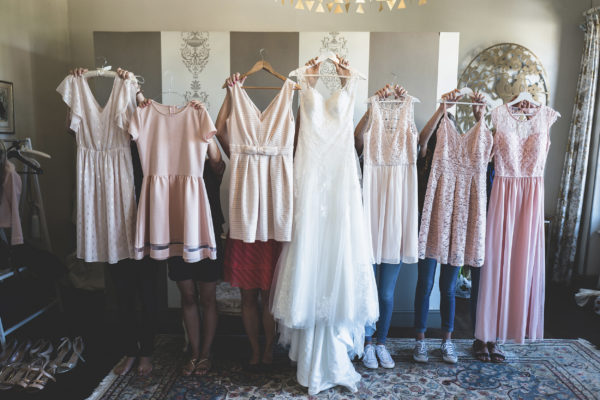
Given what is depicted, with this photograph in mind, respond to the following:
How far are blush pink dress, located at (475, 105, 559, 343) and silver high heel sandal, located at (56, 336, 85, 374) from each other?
8.65 feet

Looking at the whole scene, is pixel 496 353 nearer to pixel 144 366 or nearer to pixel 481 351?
pixel 481 351

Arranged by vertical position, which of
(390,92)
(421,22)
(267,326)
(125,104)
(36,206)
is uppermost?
(421,22)

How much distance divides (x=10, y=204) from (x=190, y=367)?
5.16ft

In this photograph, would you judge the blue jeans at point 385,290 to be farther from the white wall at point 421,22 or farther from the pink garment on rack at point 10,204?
the pink garment on rack at point 10,204

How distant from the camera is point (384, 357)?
2420 millimetres

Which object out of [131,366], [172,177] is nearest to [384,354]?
[131,366]

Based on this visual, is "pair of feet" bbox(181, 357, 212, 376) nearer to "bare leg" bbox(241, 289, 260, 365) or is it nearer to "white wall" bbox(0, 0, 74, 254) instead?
"bare leg" bbox(241, 289, 260, 365)

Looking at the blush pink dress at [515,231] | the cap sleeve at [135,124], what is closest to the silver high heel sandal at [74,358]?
the cap sleeve at [135,124]

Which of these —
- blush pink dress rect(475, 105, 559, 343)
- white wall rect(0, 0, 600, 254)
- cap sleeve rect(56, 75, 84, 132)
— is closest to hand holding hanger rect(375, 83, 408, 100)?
blush pink dress rect(475, 105, 559, 343)

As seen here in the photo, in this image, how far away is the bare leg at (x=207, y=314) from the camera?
7.49ft

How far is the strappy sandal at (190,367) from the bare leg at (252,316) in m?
0.34

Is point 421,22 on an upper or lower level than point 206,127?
upper

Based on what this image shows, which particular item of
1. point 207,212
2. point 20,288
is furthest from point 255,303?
point 20,288

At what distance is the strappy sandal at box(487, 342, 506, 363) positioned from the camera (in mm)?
2461
